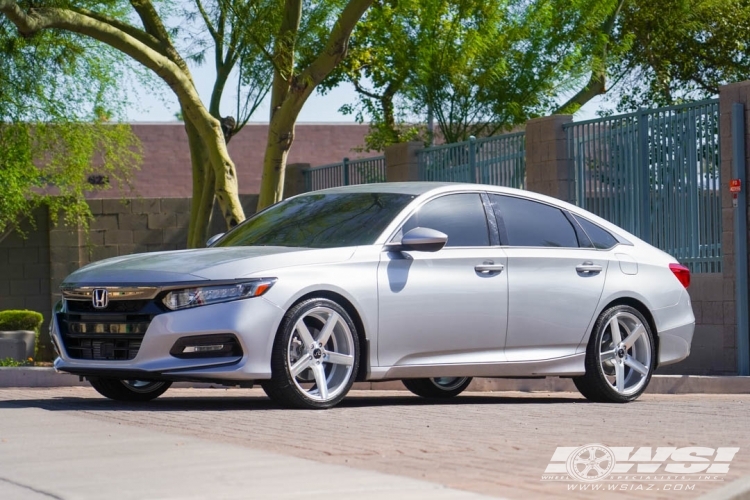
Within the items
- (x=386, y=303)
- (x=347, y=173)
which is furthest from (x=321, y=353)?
(x=347, y=173)

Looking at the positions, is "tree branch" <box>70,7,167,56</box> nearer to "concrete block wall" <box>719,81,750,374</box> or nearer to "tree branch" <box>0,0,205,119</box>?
"tree branch" <box>0,0,205,119</box>

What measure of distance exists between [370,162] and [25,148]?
206 inches

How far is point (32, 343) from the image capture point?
18.7m

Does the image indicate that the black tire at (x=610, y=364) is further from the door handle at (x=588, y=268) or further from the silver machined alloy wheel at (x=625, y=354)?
the door handle at (x=588, y=268)

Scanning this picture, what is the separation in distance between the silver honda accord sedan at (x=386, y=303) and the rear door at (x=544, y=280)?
0.04ft

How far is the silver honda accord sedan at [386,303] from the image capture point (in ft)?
27.1

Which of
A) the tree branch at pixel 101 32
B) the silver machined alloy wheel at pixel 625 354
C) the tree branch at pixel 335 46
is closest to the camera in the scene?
the silver machined alloy wheel at pixel 625 354

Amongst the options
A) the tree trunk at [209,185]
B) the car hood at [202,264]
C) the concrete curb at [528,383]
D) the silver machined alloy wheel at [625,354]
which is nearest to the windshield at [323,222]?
the car hood at [202,264]

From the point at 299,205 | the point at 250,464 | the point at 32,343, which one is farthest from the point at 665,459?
the point at 32,343

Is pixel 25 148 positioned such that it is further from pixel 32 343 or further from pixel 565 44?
pixel 565 44

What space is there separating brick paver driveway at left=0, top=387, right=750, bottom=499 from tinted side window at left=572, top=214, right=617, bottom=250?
4.11 ft

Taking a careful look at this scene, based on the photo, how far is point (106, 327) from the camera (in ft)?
28.1

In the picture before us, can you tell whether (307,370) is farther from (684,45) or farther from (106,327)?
(684,45)

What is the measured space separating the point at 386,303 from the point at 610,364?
2209mm
